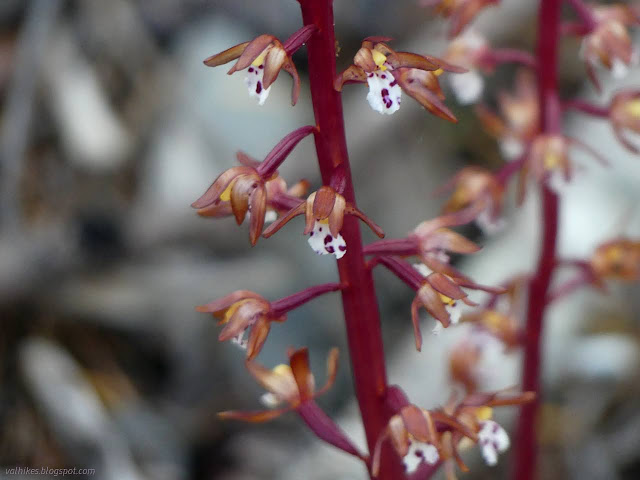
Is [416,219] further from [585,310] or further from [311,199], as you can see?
[311,199]

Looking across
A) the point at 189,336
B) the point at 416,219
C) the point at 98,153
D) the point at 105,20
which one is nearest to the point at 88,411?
the point at 189,336

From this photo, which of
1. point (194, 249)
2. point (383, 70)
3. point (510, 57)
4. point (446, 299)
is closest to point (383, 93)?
point (383, 70)

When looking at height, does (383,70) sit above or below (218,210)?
above

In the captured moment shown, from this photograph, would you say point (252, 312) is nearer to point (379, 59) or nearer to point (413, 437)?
point (413, 437)

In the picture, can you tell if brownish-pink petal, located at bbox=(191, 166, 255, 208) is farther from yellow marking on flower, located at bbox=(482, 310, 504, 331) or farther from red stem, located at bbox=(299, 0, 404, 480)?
yellow marking on flower, located at bbox=(482, 310, 504, 331)

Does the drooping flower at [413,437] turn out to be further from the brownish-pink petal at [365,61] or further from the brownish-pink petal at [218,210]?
the brownish-pink petal at [365,61]

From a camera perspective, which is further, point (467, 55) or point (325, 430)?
point (467, 55)
